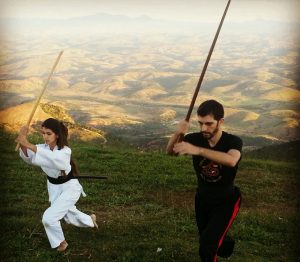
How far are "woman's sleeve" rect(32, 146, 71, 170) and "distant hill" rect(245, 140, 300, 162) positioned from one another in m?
2.96

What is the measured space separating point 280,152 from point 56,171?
10.8 ft

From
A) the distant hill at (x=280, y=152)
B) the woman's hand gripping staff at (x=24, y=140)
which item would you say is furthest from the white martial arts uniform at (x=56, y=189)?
the distant hill at (x=280, y=152)

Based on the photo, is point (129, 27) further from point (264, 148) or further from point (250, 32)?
point (264, 148)

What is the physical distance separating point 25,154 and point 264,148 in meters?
3.50

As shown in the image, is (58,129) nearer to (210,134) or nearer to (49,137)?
(49,137)

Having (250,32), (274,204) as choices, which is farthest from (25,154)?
(250,32)

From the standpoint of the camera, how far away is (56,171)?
4.90 m

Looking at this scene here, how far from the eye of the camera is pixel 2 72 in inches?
248

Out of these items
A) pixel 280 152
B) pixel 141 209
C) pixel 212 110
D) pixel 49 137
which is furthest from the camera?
pixel 280 152

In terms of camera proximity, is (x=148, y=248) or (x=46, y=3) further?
(x=46, y=3)

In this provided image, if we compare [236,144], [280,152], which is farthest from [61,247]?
[280,152]

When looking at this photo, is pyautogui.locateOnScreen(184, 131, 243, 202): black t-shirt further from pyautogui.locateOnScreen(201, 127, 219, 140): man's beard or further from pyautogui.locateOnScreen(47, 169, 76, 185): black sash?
pyautogui.locateOnScreen(47, 169, 76, 185): black sash

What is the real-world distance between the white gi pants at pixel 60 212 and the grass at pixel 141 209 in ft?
0.59

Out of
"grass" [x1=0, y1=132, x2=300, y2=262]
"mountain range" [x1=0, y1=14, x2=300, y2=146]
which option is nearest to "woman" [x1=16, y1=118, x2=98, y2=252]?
"grass" [x1=0, y1=132, x2=300, y2=262]
